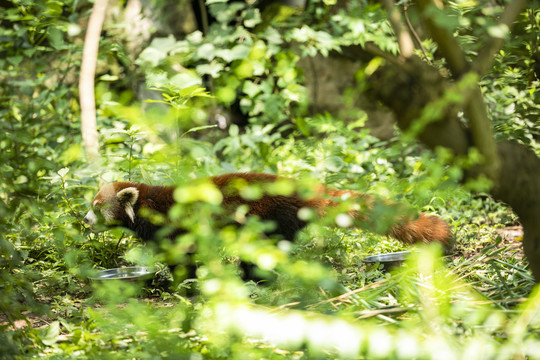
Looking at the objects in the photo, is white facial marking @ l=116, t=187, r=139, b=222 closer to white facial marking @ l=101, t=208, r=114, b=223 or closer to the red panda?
the red panda

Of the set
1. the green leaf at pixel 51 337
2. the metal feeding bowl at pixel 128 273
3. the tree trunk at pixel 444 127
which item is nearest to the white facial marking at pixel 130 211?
the metal feeding bowl at pixel 128 273

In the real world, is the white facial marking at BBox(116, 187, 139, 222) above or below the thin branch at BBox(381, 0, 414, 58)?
below

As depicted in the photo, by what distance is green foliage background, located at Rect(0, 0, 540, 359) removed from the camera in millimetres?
1239

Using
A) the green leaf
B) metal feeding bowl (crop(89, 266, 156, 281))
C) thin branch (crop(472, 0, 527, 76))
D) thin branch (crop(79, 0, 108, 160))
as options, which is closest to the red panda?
metal feeding bowl (crop(89, 266, 156, 281))

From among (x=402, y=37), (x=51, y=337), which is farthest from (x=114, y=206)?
(x=402, y=37)

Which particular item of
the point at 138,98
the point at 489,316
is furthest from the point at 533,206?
the point at 138,98

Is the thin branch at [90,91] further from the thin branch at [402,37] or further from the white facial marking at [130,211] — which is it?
the thin branch at [402,37]

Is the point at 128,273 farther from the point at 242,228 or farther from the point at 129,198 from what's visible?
the point at 242,228

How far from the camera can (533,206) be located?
145 centimetres

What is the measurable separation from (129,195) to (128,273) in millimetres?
511

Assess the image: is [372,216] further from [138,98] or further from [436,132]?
[138,98]

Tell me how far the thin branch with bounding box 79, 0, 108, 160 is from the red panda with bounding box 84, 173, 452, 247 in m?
0.59

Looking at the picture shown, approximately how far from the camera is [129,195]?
296 cm

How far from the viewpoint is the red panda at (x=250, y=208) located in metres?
2.57
